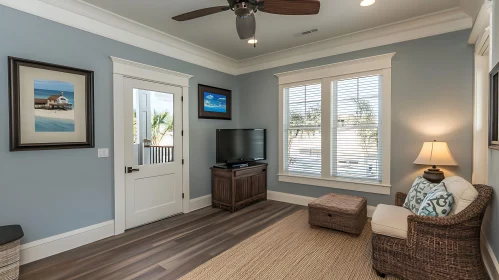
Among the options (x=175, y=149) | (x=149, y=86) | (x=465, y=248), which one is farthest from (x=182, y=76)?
(x=465, y=248)

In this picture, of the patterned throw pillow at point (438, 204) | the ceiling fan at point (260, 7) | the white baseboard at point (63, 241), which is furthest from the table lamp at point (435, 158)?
the white baseboard at point (63, 241)

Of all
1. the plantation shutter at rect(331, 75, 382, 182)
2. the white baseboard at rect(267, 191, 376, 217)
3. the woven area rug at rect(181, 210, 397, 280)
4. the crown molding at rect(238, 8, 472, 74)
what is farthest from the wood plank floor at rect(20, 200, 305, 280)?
the crown molding at rect(238, 8, 472, 74)

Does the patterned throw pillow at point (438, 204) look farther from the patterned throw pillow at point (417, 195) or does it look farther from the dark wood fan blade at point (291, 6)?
the dark wood fan blade at point (291, 6)

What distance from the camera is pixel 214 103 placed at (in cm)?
481

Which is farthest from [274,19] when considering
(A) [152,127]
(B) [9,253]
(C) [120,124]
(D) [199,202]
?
(B) [9,253]

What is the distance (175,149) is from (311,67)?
2779 millimetres

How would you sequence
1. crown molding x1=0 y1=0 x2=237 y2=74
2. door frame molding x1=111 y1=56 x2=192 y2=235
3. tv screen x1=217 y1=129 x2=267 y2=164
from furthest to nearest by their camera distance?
tv screen x1=217 y1=129 x2=267 y2=164, door frame molding x1=111 y1=56 x2=192 y2=235, crown molding x1=0 y1=0 x2=237 y2=74

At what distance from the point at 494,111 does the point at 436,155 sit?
3.66ft

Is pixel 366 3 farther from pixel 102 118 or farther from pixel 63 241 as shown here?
pixel 63 241

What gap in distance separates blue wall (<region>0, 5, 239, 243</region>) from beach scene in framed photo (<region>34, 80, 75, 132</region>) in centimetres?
25

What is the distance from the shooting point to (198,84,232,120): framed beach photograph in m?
4.56

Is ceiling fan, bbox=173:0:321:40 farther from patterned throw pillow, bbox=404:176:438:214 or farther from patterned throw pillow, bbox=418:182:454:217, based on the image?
patterned throw pillow, bbox=404:176:438:214

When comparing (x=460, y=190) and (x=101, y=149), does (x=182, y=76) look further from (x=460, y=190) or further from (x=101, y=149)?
(x=460, y=190)

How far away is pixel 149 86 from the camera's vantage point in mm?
3729
